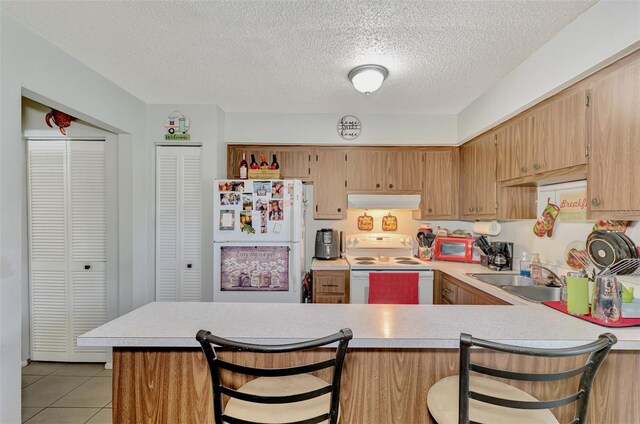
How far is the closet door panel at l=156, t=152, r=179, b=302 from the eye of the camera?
2.98 m

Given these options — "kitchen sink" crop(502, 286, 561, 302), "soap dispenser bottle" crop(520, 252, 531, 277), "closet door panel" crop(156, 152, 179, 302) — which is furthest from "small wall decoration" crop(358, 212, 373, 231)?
"closet door panel" crop(156, 152, 179, 302)

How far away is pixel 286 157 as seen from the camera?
11.0 feet

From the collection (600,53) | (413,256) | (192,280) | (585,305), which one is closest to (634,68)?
(600,53)

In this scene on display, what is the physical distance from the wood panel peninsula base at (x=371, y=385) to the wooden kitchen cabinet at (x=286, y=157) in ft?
7.63

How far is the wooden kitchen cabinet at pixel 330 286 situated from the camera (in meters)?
3.03

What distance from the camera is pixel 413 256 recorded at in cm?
360

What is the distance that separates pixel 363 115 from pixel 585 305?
2.47 meters

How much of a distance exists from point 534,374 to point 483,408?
0.93ft

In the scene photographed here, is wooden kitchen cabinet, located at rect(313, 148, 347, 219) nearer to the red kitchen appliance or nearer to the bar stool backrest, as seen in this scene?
the red kitchen appliance

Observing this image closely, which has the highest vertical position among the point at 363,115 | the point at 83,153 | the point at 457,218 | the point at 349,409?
the point at 363,115

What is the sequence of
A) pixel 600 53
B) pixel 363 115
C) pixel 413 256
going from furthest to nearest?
1. pixel 413 256
2. pixel 363 115
3. pixel 600 53

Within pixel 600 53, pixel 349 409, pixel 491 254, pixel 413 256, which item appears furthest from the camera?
pixel 413 256

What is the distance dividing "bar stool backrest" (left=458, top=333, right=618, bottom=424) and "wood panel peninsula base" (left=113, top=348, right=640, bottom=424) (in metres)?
0.32

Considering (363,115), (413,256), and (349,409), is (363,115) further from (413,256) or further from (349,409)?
(349,409)
